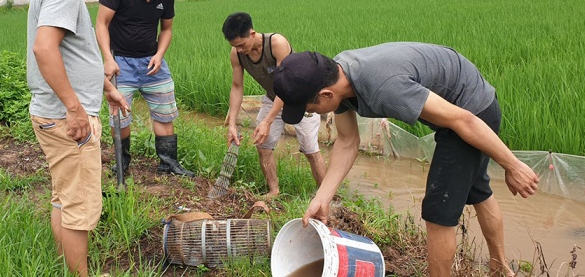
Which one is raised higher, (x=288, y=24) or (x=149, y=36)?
(x=149, y=36)

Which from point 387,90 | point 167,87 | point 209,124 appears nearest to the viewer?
point 387,90

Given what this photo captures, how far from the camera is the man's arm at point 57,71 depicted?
237 centimetres

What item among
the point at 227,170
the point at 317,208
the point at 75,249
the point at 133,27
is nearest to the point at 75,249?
the point at 75,249

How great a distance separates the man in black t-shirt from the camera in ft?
13.9

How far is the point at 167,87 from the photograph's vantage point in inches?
171

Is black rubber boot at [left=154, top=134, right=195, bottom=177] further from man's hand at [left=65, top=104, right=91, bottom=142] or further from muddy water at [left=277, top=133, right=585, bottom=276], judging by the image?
man's hand at [left=65, top=104, right=91, bottom=142]

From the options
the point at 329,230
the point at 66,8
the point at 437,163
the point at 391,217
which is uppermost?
the point at 66,8

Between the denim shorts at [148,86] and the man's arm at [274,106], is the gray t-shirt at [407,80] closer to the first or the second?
the man's arm at [274,106]

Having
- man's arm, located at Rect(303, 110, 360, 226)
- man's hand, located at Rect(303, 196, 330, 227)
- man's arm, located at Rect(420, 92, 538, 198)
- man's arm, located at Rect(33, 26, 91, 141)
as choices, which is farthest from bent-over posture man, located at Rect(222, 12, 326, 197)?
man's arm, located at Rect(420, 92, 538, 198)

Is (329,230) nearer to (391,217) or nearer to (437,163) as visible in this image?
(437,163)

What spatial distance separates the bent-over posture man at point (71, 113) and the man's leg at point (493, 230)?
1.69 meters

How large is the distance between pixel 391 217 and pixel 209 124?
3530 mm

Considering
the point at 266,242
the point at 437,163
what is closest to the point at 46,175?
the point at 266,242

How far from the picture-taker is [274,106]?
11.9 feet
